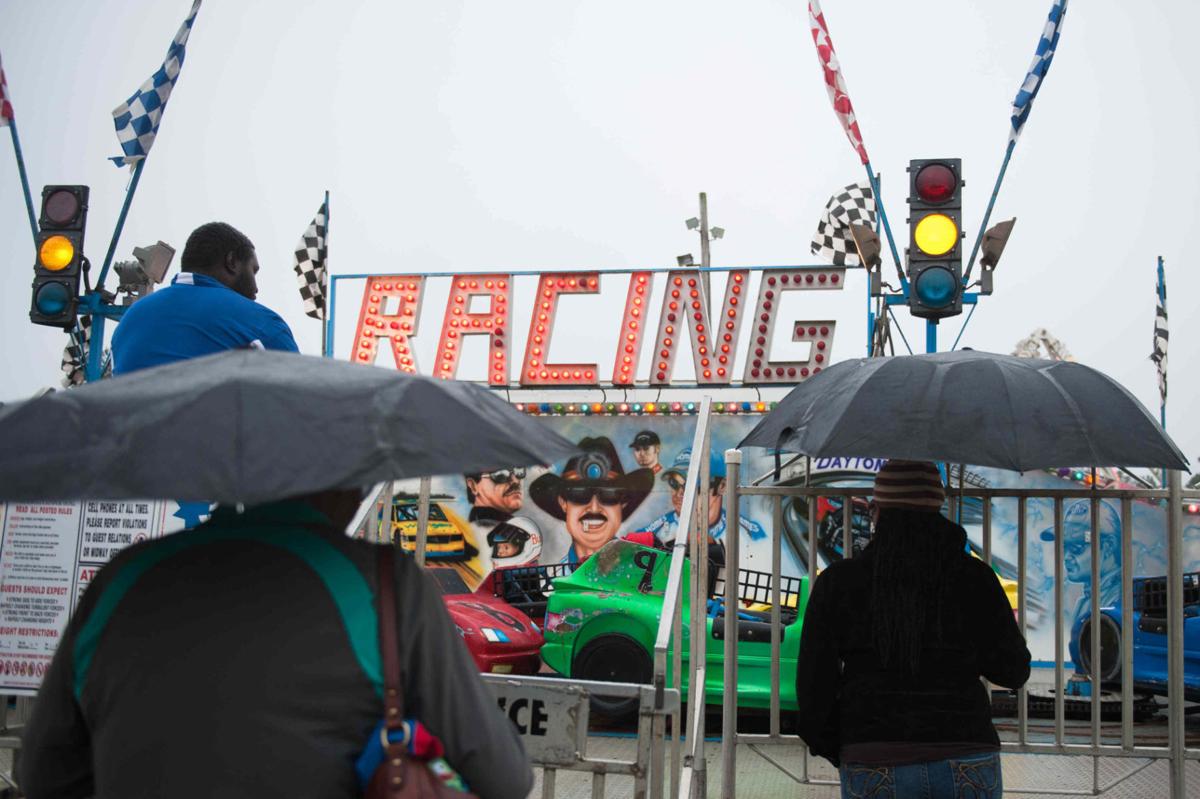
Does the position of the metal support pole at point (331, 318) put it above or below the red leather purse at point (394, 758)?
above

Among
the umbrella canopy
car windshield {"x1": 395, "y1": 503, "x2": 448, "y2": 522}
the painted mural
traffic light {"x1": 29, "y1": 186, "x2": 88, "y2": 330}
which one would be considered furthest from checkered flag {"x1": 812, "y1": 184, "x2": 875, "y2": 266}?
the umbrella canopy

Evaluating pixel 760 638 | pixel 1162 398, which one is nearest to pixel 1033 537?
pixel 1162 398

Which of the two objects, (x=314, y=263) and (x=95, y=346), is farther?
(x=314, y=263)

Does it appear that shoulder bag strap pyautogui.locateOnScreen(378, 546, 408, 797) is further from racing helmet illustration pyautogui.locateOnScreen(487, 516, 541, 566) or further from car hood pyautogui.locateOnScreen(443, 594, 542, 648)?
racing helmet illustration pyautogui.locateOnScreen(487, 516, 541, 566)

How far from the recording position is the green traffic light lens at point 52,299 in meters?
9.25

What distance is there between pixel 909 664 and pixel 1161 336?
20096 mm

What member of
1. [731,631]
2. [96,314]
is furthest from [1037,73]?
[96,314]

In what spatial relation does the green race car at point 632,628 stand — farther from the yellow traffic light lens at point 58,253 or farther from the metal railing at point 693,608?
the yellow traffic light lens at point 58,253

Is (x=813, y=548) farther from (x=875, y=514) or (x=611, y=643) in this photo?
(x=611, y=643)

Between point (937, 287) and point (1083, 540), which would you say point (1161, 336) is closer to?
point (1083, 540)

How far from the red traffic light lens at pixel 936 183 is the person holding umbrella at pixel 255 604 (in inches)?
240

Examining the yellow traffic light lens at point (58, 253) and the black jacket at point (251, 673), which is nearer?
the black jacket at point (251, 673)

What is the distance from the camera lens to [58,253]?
30.5ft

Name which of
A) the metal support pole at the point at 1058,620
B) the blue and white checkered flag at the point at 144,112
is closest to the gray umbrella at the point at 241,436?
the metal support pole at the point at 1058,620
